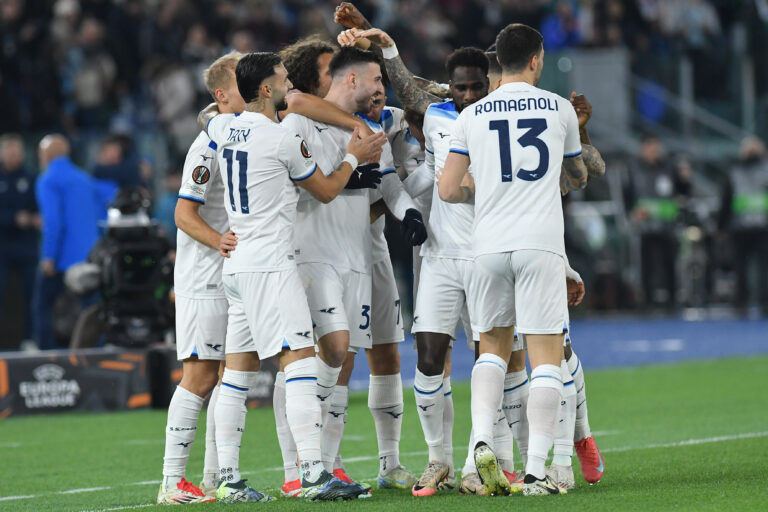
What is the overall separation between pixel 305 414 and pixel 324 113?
1.65 m

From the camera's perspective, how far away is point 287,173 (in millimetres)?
6570

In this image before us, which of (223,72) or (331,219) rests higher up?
(223,72)

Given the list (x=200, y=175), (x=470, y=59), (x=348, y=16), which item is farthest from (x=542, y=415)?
(x=348, y=16)

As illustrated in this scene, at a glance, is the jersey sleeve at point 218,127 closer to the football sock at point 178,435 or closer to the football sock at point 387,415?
the football sock at point 178,435

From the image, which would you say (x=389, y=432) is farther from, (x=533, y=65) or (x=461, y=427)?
(x=461, y=427)

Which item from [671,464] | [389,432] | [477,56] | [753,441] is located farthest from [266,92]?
[753,441]

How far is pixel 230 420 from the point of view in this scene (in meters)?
6.62

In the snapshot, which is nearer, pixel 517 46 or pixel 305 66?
pixel 517 46

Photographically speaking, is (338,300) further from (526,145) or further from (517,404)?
(526,145)

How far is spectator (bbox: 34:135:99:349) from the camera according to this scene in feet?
45.7

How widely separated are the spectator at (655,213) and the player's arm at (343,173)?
14.3 meters

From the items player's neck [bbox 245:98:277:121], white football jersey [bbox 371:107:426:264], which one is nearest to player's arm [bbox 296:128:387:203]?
player's neck [bbox 245:98:277:121]

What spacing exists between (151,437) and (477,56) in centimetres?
446

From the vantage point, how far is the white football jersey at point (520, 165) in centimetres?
638
